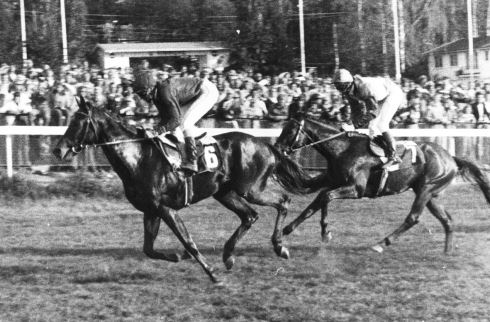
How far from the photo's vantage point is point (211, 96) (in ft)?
26.9

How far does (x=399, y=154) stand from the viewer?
911 cm

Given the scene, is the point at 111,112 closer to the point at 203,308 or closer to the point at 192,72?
the point at 203,308

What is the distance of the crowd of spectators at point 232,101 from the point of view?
41.1 feet

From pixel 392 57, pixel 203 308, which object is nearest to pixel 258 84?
pixel 203 308

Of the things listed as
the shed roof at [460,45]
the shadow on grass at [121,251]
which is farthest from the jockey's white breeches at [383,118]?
the shed roof at [460,45]

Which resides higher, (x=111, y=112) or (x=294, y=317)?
(x=111, y=112)

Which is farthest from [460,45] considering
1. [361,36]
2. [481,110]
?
[481,110]

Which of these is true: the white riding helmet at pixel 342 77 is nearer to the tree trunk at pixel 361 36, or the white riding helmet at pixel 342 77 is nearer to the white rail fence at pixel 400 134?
the white rail fence at pixel 400 134

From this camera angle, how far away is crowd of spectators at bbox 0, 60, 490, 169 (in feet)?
41.1

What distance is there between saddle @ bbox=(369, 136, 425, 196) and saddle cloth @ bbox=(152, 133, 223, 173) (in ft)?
5.89

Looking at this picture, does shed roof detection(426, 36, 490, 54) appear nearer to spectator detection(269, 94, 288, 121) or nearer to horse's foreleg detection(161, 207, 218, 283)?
spectator detection(269, 94, 288, 121)

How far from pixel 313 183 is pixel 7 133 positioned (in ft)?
15.7

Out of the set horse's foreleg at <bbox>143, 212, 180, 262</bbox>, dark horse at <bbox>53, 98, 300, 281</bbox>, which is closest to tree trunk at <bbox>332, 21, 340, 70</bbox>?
dark horse at <bbox>53, 98, 300, 281</bbox>

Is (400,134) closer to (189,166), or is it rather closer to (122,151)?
(189,166)
